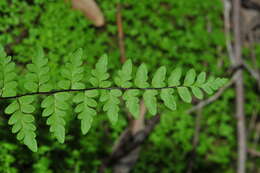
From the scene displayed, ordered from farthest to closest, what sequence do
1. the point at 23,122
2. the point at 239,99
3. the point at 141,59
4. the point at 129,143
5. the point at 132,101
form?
1. the point at 239,99
2. the point at 141,59
3. the point at 129,143
4. the point at 132,101
5. the point at 23,122

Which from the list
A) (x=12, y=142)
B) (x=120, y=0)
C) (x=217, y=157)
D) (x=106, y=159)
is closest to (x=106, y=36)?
(x=120, y=0)

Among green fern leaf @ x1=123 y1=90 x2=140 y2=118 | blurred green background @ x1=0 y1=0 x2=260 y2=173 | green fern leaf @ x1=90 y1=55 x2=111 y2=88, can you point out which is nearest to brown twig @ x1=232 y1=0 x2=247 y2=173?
blurred green background @ x1=0 y1=0 x2=260 y2=173

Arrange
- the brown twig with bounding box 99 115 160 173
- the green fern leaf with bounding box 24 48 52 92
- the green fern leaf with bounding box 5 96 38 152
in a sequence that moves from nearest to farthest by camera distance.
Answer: the green fern leaf with bounding box 5 96 38 152
the green fern leaf with bounding box 24 48 52 92
the brown twig with bounding box 99 115 160 173

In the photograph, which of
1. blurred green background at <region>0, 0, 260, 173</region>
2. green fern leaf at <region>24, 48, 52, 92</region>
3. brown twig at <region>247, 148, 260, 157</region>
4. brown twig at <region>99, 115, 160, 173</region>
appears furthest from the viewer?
brown twig at <region>247, 148, 260, 157</region>

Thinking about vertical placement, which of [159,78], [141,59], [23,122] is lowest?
[23,122]

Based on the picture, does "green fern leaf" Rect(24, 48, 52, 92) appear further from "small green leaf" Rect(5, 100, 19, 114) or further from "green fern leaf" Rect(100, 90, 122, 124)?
"green fern leaf" Rect(100, 90, 122, 124)

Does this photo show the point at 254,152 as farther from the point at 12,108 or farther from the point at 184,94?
the point at 12,108

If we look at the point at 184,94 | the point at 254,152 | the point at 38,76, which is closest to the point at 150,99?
the point at 184,94

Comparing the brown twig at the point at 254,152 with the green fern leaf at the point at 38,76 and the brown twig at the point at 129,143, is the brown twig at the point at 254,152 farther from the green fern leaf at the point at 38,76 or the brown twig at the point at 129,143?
the green fern leaf at the point at 38,76

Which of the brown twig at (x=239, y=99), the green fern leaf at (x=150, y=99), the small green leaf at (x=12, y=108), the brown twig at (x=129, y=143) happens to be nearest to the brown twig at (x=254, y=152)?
the brown twig at (x=239, y=99)
